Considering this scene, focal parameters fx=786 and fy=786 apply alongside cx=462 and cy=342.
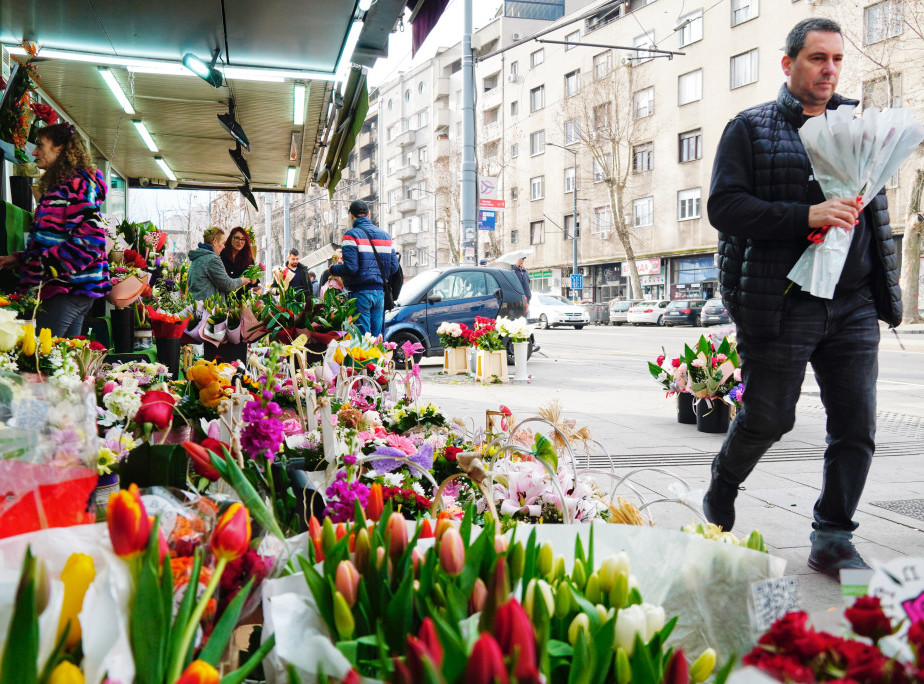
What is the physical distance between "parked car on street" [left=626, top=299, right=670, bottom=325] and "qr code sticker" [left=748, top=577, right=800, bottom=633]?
31.2m

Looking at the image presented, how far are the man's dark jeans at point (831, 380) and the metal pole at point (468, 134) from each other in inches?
439

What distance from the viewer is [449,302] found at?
12180 mm

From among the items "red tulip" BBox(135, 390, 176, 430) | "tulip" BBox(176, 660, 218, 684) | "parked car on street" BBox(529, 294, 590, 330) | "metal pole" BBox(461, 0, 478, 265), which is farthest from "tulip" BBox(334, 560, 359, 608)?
"parked car on street" BBox(529, 294, 590, 330)

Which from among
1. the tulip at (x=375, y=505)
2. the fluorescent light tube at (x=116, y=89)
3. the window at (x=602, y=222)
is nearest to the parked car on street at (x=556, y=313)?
the window at (x=602, y=222)

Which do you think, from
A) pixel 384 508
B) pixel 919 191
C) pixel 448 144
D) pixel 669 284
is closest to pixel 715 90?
pixel 669 284

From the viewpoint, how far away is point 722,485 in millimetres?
3086

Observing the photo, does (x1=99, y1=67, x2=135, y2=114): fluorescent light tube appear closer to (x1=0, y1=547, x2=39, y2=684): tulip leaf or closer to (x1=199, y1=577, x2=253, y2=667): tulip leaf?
(x1=199, y1=577, x2=253, y2=667): tulip leaf

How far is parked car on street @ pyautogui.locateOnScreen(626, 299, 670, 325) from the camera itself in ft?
103

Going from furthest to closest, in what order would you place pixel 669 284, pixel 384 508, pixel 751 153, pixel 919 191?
pixel 669 284 → pixel 919 191 → pixel 751 153 → pixel 384 508

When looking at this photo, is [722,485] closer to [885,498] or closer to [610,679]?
[885,498]

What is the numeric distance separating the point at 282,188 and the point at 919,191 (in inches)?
739

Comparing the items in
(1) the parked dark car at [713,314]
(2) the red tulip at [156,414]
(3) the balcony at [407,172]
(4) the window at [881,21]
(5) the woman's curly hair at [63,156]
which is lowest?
(1) the parked dark car at [713,314]

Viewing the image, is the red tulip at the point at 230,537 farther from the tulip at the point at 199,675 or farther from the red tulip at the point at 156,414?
the red tulip at the point at 156,414

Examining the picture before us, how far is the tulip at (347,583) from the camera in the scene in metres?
0.96
